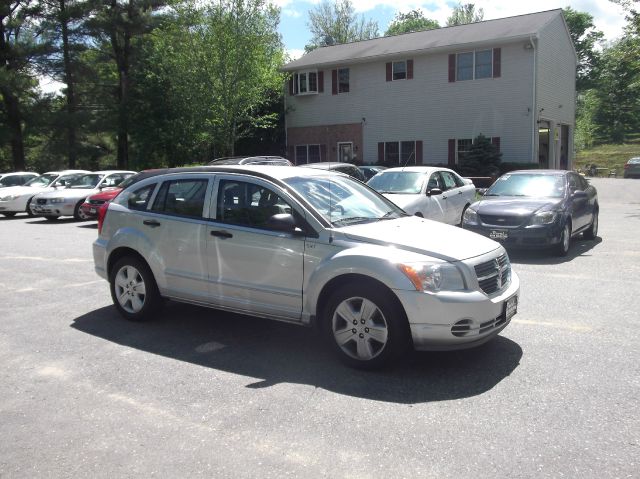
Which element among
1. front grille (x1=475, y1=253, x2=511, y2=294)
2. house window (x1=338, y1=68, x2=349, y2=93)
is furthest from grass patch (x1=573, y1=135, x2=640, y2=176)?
front grille (x1=475, y1=253, x2=511, y2=294)

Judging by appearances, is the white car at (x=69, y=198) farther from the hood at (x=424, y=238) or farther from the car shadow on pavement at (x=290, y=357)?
the hood at (x=424, y=238)

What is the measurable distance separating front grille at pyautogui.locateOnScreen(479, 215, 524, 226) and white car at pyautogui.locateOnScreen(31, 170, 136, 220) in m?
11.9

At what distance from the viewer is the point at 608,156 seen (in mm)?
54906

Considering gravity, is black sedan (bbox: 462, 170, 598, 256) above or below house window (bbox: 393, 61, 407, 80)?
below

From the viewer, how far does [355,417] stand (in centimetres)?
394

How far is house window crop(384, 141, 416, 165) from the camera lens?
99.1 feet

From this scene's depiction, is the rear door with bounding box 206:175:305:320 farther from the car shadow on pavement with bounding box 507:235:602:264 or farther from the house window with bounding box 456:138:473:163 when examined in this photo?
the house window with bounding box 456:138:473:163

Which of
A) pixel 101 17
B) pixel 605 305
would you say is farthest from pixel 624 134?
pixel 605 305

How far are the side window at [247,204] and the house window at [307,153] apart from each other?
28.5 metres

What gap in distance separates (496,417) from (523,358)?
50.0 inches

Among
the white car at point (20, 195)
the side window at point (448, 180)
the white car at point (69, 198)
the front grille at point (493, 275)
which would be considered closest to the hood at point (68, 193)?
the white car at point (69, 198)

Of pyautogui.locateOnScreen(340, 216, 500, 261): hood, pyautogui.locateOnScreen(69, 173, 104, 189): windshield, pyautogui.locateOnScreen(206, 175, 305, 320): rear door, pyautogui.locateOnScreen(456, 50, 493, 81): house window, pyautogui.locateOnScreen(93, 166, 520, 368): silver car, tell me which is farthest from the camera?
pyautogui.locateOnScreen(456, 50, 493, 81): house window

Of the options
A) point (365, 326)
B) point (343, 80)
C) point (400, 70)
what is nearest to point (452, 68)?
point (400, 70)

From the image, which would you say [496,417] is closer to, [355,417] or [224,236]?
[355,417]
